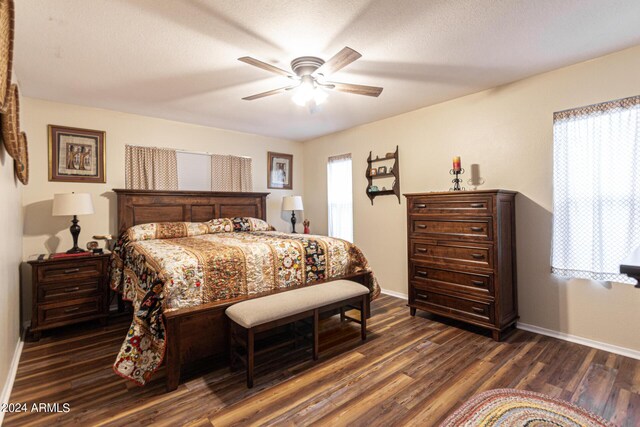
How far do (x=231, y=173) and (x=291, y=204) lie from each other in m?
1.07

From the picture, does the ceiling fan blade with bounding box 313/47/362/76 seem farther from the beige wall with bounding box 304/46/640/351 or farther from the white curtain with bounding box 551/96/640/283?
the white curtain with bounding box 551/96/640/283

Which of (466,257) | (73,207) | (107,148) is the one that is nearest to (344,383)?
(466,257)

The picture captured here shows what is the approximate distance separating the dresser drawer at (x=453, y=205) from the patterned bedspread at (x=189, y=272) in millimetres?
870

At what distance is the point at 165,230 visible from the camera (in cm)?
369

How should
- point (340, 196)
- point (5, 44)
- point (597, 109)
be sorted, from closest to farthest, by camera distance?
1. point (5, 44)
2. point (597, 109)
3. point (340, 196)

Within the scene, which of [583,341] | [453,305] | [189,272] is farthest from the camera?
[453,305]

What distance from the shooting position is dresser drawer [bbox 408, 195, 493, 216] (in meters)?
2.83

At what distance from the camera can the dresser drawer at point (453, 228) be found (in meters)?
2.85

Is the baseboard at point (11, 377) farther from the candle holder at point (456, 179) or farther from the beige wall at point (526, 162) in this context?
the candle holder at point (456, 179)

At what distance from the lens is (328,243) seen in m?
3.12

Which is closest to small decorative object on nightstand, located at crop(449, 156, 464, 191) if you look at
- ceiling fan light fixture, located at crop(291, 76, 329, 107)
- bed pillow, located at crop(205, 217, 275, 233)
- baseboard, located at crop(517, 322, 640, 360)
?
baseboard, located at crop(517, 322, 640, 360)

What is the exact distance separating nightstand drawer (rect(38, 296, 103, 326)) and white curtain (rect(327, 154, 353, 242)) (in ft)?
10.9

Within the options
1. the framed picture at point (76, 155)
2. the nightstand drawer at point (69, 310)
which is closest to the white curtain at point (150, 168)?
the framed picture at point (76, 155)

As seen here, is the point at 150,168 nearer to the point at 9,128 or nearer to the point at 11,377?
the point at 9,128
